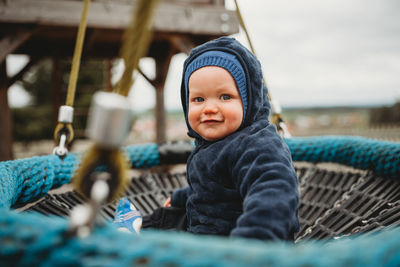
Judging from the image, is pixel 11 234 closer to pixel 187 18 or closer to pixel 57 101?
pixel 187 18

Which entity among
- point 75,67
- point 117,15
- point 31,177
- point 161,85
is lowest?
point 31,177

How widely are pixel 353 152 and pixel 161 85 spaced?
265 cm

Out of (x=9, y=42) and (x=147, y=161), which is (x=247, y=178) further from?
(x=9, y=42)

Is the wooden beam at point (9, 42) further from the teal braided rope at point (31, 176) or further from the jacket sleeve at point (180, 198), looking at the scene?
the jacket sleeve at point (180, 198)

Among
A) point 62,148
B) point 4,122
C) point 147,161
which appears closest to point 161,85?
point 4,122

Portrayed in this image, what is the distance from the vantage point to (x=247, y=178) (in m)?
0.60

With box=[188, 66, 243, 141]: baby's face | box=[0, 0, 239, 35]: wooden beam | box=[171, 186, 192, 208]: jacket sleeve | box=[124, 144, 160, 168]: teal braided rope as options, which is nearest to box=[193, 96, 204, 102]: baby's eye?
box=[188, 66, 243, 141]: baby's face

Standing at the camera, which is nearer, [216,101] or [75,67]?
[216,101]

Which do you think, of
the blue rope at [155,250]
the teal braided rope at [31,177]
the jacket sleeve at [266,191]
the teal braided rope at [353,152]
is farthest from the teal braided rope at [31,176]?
the teal braided rope at [353,152]

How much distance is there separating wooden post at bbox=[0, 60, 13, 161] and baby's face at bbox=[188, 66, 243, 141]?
8.09ft

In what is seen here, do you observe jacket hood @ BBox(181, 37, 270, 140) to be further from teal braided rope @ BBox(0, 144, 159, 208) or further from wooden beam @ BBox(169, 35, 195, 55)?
wooden beam @ BBox(169, 35, 195, 55)

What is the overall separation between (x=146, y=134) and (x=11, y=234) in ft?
24.8

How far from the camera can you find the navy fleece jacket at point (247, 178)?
0.51 m

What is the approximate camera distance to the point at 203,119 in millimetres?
721
